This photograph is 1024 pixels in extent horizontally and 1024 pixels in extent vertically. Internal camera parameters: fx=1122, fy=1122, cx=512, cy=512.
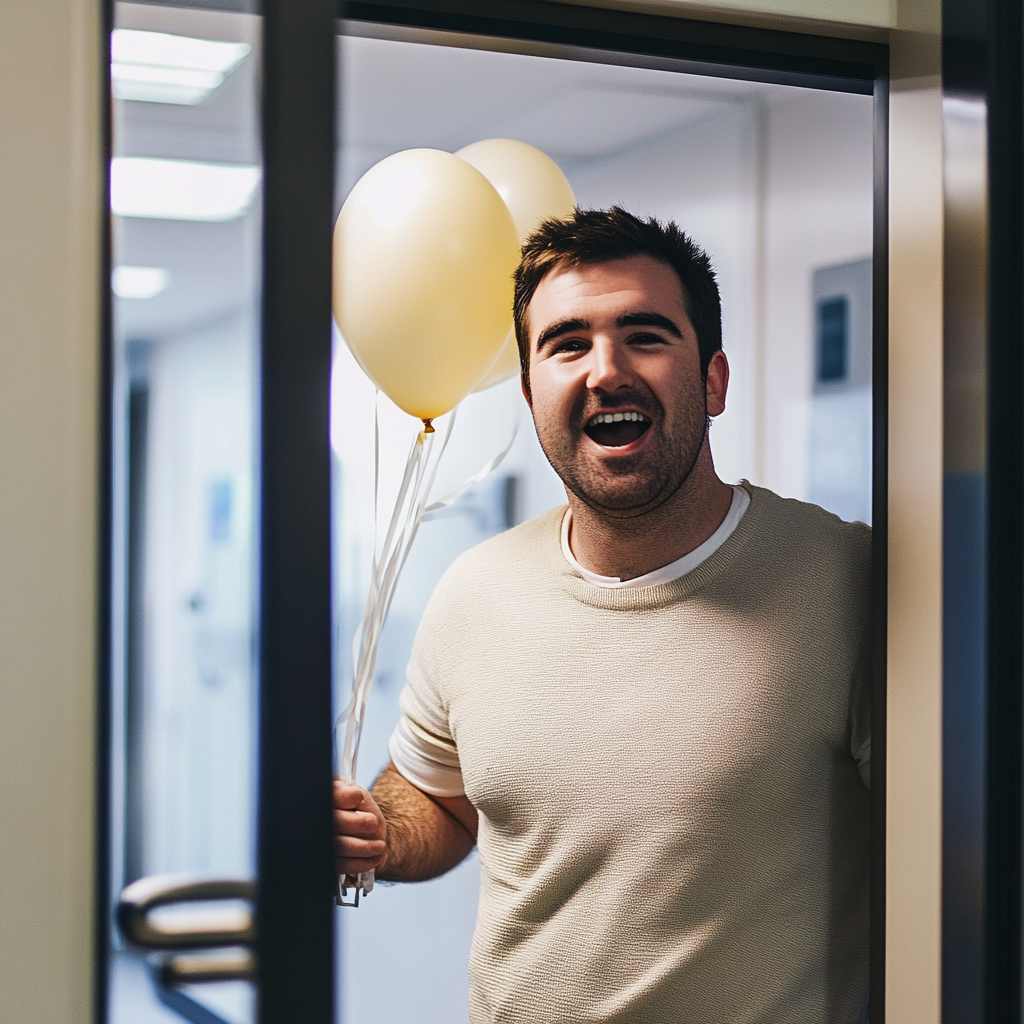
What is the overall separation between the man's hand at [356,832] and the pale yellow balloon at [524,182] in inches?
29.8

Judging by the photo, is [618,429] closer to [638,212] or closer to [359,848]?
[359,848]

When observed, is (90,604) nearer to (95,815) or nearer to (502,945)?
(95,815)

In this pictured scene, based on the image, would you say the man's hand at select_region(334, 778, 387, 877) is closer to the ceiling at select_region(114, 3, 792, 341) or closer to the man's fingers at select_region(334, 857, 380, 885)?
the man's fingers at select_region(334, 857, 380, 885)

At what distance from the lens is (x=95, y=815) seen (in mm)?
848

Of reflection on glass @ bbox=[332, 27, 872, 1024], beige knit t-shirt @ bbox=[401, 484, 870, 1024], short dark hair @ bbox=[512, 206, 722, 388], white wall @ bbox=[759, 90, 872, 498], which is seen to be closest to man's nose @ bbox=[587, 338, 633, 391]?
short dark hair @ bbox=[512, 206, 722, 388]

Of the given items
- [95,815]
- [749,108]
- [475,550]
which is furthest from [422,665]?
[749,108]

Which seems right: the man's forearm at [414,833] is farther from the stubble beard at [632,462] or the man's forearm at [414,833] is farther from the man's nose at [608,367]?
the man's nose at [608,367]

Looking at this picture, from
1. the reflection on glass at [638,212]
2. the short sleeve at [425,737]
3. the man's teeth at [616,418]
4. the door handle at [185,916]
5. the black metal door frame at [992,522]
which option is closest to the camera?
the door handle at [185,916]

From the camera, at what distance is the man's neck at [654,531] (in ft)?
4.52

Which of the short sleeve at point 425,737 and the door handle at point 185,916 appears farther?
the short sleeve at point 425,737

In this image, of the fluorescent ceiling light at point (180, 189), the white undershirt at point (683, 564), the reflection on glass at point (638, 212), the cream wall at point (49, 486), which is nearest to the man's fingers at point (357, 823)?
the white undershirt at point (683, 564)

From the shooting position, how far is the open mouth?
1.38m

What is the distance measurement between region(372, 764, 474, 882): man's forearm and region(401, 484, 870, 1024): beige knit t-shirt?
18cm

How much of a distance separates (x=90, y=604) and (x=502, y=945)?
76cm
